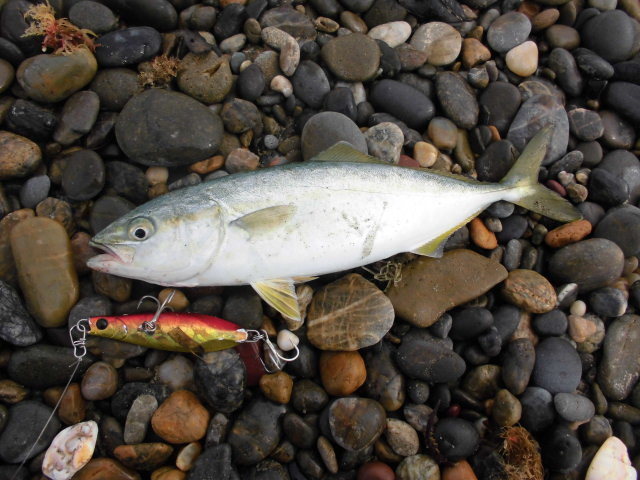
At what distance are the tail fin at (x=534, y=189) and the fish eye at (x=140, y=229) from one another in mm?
3069

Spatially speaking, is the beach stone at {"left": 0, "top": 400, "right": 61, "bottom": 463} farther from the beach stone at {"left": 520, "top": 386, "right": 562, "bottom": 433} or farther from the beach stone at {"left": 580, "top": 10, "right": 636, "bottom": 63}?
the beach stone at {"left": 580, "top": 10, "right": 636, "bottom": 63}

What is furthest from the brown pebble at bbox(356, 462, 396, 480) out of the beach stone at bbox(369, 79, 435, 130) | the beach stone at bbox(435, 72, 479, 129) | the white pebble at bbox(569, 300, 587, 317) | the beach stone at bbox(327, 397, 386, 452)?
the beach stone at bbox(435, 72, 479, 129)

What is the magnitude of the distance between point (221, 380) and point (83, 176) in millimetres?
2135

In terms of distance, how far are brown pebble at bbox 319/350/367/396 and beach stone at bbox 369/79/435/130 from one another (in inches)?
93.3

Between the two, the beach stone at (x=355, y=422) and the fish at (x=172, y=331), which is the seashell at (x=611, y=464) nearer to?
the beach stone at (x=355, y=422)

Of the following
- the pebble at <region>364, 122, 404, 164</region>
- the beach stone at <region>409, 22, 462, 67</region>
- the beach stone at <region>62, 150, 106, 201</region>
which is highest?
the beach stone at <region>409, 22, 462, 67</region>

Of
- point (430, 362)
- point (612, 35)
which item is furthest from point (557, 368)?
point (612, 35)

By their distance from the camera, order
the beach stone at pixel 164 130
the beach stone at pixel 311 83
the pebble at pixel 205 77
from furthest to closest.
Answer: the beach stone at pixel 311 83 → the pebble at pixel 205 77 → the beach stone at pixel 164 130

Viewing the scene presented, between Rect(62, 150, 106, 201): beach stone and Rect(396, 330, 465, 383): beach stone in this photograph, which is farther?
Rect(62, 150, 106, 201): beach stone

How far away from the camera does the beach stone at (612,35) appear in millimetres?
4461

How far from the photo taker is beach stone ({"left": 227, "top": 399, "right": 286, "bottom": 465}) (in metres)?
3.21

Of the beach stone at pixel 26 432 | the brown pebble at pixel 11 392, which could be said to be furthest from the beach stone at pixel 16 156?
the beach stone at pixel 26 432

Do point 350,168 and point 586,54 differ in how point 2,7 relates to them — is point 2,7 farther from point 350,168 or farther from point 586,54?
point 586,54

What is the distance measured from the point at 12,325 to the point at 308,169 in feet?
8.64
